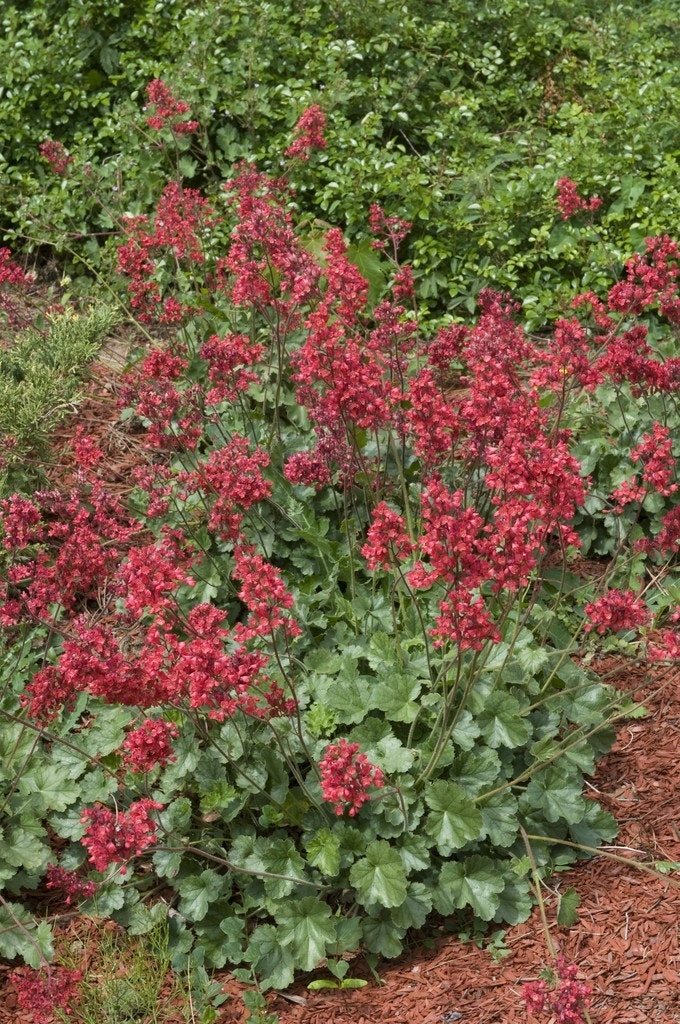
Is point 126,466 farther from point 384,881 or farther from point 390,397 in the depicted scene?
point 384,881

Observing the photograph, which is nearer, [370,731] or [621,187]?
[370,731]

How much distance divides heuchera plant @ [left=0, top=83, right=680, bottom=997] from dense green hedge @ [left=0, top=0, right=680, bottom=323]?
73.3 inches

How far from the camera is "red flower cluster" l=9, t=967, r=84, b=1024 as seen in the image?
3.17 m

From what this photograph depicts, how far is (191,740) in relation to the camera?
3861 millimetres

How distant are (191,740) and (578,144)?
4545mm

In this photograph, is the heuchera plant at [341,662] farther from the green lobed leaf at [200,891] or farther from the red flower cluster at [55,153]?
the red flower cluster at [55,153]

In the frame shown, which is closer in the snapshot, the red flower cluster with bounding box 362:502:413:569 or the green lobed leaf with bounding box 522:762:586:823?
the red flower cluster with bounding box 362:502:413:569

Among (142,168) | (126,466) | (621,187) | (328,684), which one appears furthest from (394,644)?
(142,168)

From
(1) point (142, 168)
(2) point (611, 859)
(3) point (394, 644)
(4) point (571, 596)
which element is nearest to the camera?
(2) point (611, 859)

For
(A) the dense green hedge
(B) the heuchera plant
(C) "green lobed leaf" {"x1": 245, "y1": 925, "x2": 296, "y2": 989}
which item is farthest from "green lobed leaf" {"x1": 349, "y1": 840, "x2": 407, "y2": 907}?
(A) the dense green hedge

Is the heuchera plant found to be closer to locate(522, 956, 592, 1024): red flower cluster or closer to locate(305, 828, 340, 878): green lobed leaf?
locate(305, 828, 340, 878): green lobed leaf

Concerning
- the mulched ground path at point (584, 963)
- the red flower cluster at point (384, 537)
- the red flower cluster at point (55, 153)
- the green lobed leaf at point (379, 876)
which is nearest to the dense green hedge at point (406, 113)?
the red flower cluster at point (55, 153)

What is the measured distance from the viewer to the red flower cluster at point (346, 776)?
311 centimetres

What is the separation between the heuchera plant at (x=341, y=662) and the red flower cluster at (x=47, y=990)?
0.36 metres
